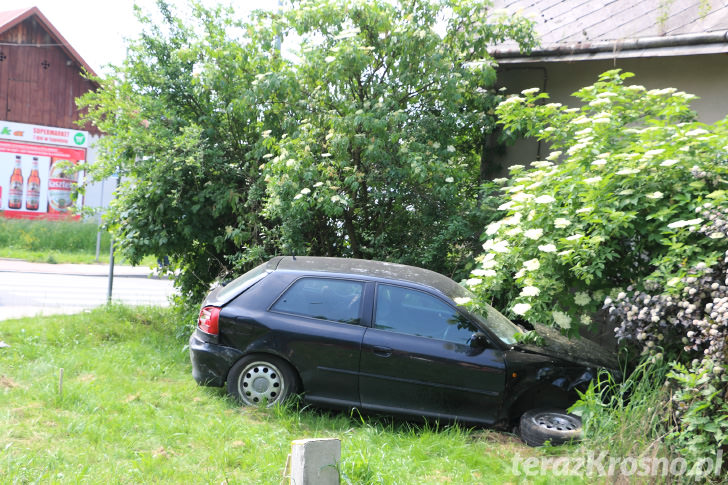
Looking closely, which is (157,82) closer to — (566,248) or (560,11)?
(560,11)

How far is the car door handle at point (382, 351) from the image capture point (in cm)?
546

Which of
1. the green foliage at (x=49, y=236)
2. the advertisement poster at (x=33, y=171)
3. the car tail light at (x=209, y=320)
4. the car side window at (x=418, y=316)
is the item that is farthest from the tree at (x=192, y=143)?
the advertisement poster at (x=33, y=171)

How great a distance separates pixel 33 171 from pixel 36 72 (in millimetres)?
4426

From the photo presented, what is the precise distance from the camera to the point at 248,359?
18.9ft

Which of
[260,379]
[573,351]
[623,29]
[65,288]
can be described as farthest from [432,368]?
[65,288]

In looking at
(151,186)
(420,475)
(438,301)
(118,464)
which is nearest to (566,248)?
(438,301)

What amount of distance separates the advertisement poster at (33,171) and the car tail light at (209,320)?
2328cm

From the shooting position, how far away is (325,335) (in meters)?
5.59

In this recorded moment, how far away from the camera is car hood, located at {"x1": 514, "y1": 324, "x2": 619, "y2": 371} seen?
213 inches

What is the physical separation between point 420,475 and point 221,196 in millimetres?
5599

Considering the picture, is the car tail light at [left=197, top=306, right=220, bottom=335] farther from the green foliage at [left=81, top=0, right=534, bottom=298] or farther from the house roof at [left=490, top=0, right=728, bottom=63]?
the house roof at [left=490, top=0, right=728, bottom=63]

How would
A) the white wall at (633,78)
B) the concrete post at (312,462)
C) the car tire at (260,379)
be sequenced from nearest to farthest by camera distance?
1. the concrete post at (312,462)
2. the car tire at (260,379)
3. the white wall at (633,78)

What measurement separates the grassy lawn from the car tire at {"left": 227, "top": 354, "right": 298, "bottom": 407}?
5.6 inches

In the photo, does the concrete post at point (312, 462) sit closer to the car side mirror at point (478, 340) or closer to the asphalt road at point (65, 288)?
the car side mirror at point (478, 340)
